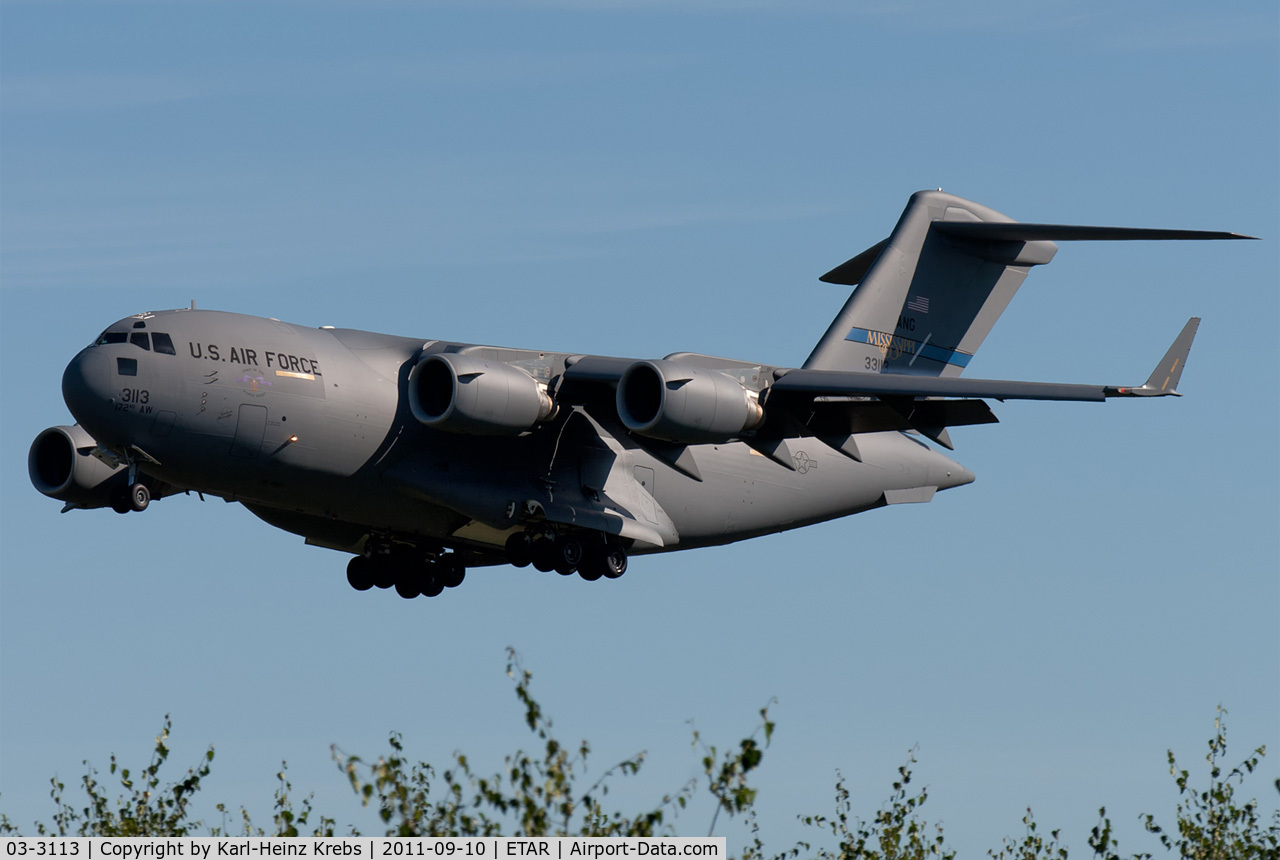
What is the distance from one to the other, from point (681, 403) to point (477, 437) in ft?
7.70

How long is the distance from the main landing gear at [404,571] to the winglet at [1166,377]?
796 cm

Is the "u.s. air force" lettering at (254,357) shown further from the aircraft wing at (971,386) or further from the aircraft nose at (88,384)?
the aircraft wing at (971,386)

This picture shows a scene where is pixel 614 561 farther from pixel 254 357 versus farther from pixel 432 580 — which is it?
pixel 254 357

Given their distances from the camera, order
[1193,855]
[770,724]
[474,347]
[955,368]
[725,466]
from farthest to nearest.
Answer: [955,368], [725,466], [474,347], [1193,855], [770,724]

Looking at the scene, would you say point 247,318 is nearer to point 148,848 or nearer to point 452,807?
point 148,848

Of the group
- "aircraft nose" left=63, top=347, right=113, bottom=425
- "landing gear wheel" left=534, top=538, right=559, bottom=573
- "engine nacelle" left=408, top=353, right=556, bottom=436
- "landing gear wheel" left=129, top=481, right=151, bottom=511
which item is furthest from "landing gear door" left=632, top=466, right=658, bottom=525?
"aircraft nose" left=63, top=347, right=113, bottom=425

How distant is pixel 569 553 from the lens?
20.7 metres

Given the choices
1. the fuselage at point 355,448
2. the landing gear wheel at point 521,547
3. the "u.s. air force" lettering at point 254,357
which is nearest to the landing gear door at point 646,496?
the fuselage at point 355,448

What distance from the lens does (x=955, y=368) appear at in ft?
82.2

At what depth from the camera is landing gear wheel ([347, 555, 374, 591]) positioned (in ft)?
72.0

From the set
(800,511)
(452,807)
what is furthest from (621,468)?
(452,807)

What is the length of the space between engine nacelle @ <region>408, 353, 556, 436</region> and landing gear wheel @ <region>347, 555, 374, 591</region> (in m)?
3.31

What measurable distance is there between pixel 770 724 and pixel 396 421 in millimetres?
11949
